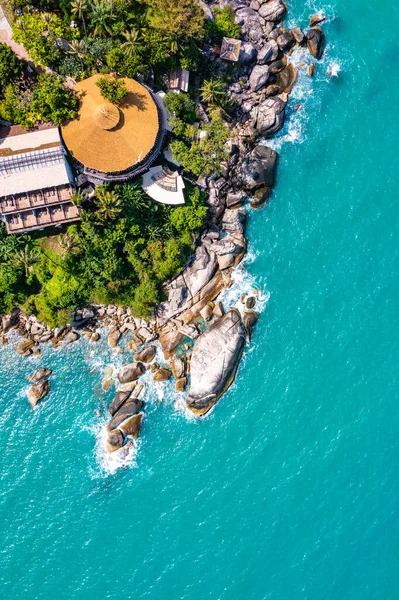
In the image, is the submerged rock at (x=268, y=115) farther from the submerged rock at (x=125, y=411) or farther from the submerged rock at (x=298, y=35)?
the submerged rock at (x=125, y=411)

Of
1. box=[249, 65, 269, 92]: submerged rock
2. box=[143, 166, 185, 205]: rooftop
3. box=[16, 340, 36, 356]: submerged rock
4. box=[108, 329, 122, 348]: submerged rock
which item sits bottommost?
box=[16, 340, 36, 356]: submerged rock

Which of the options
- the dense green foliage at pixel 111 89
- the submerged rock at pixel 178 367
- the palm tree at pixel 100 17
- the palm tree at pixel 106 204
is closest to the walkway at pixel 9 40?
the palm tree at pixel 100 17

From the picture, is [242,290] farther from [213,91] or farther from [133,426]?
[213,91]

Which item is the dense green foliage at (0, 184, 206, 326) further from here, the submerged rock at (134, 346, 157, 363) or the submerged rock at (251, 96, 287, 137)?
the submerged rock at (251, 96, 287, 137)

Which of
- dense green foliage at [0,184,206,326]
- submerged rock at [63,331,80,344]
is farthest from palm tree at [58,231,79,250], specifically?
submerged rock at [63,331,80,344]

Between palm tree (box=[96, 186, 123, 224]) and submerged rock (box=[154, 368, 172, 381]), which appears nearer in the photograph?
palm tree (box=[96, 186, 123, 224])

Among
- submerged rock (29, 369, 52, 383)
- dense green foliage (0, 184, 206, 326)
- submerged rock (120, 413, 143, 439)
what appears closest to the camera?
dense green foliage (0, 184, 206, 326)

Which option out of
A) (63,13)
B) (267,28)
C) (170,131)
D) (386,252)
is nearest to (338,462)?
(386,252)
